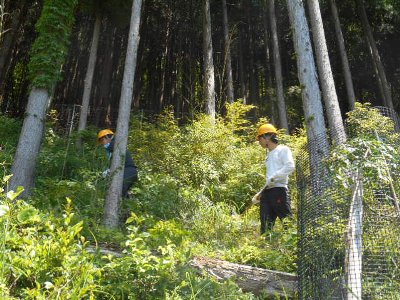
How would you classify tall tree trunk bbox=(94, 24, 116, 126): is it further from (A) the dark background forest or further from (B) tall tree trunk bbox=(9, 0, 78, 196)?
(B) tall tree trunk bbox=(9, 0, 78, 196)

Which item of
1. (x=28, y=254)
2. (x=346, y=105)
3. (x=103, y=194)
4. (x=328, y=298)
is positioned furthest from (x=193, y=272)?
(x=346, y=105)

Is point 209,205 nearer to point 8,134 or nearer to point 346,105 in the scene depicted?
point 8,134

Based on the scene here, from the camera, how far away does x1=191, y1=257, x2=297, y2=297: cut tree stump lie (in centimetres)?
425

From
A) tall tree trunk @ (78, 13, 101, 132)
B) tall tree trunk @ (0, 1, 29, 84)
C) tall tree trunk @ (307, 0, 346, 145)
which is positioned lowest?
tall tree trunk @ (307, 0, 346, 145)

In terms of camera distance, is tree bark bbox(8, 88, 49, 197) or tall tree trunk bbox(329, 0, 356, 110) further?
tall tree trunk bbox(329, 0, 356, 110)

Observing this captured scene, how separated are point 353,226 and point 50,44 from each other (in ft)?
23.4

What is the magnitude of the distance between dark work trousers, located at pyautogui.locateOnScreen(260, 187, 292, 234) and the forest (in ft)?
0.53

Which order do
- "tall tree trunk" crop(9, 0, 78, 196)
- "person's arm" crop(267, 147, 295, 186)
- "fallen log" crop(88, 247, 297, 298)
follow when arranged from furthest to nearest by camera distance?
"tall tree trunk" crop(9, 0, 78, 196)
"person's arm" crop(267, 147, 295, 186)
"fallen log" crop(88, 247, 297, 298)

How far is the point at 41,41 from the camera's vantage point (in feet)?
28.5

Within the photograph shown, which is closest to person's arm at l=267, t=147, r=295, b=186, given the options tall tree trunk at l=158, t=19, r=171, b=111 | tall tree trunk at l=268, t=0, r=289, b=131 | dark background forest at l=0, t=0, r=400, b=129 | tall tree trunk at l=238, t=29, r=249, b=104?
tall tree trunk at l=268, t=0, r=289, b=131

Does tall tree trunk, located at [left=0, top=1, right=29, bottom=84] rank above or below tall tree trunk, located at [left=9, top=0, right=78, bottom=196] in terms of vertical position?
above

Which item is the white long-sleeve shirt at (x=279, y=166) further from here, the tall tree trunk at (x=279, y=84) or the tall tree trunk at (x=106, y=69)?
A: the tall tree trunk at (x=106, y=69)

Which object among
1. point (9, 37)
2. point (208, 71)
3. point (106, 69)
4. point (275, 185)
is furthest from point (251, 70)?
point (275, 185)

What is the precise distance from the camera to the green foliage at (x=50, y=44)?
848cm
